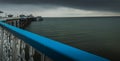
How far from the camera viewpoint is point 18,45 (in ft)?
12.3

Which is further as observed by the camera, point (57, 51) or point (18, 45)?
point (18, 45)

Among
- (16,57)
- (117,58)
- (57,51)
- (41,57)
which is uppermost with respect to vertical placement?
(57,51)

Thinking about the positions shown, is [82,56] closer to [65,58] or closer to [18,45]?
[65,58]

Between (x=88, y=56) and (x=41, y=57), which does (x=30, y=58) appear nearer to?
(x=41, y=57)

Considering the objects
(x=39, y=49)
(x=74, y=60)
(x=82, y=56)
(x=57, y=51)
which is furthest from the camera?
(x=39, y=49)

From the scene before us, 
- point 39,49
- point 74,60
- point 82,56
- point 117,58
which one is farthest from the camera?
point 117,58

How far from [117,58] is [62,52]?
25372 millimetres

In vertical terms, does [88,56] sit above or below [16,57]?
above

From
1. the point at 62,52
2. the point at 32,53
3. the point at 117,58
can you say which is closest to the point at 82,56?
the point at 62,52

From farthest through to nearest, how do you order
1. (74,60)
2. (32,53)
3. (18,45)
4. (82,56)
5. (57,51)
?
(18,45), (32,53), (57,51), (82,56), (74,60)

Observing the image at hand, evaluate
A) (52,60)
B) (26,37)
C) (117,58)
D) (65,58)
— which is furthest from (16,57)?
(117,58)

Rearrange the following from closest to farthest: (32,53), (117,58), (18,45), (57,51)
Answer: (57,51) → (32,53) → (18,45) → (117,58)

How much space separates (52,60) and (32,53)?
0.71 metres

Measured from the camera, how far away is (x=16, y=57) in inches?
153
